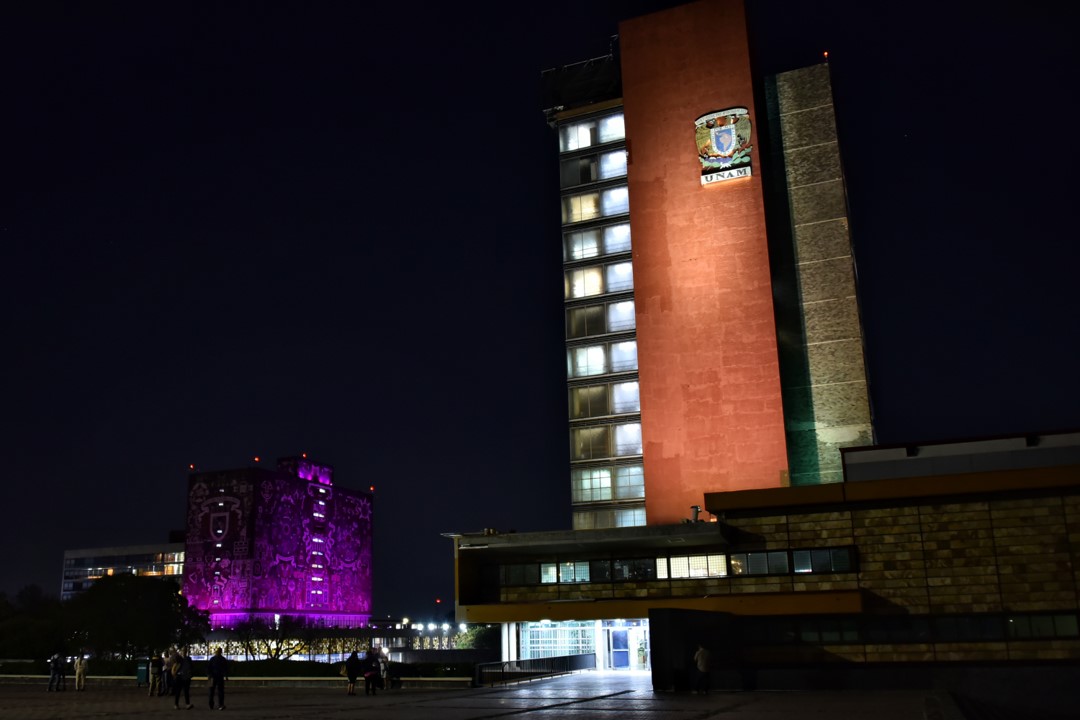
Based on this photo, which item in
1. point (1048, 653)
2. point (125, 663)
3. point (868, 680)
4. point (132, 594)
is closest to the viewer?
point (868, 680)

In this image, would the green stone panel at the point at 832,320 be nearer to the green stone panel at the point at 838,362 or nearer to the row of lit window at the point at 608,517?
the green stone panel at the point at 838,362

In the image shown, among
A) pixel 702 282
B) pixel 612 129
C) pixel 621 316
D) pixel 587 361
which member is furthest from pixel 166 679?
pixel 612 129

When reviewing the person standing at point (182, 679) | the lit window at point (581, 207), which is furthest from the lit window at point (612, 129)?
the person standing at point (182, 679)

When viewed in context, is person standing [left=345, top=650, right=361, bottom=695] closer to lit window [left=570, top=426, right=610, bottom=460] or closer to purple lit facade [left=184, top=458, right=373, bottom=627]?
lit window [left=570, top=426, right=610, bottom=460]

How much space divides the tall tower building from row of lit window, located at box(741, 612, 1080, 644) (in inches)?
751

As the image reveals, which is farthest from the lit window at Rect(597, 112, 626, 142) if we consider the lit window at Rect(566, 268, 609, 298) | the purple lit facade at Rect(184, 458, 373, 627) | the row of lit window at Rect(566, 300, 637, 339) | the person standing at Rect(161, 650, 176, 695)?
the purple lit facade at Rect(184, 458, 373, 627)

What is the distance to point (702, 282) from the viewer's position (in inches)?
2731

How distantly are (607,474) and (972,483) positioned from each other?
32737 mm

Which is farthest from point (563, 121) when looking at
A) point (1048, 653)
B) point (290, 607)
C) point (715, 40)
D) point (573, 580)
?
point (290, 607)

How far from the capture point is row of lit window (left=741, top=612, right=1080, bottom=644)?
1666 inches

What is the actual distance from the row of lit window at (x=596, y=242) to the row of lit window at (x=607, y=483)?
16.7 metres

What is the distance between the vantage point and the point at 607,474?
239 ft

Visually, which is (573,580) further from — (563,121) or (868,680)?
(563,121)

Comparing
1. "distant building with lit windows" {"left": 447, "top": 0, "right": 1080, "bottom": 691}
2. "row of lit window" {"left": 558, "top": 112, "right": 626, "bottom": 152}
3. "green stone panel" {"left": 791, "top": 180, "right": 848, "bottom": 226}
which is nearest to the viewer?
"distant building with lit windows" {"left": 447, "top": 0, "right": 1080, "bottom": 691}
